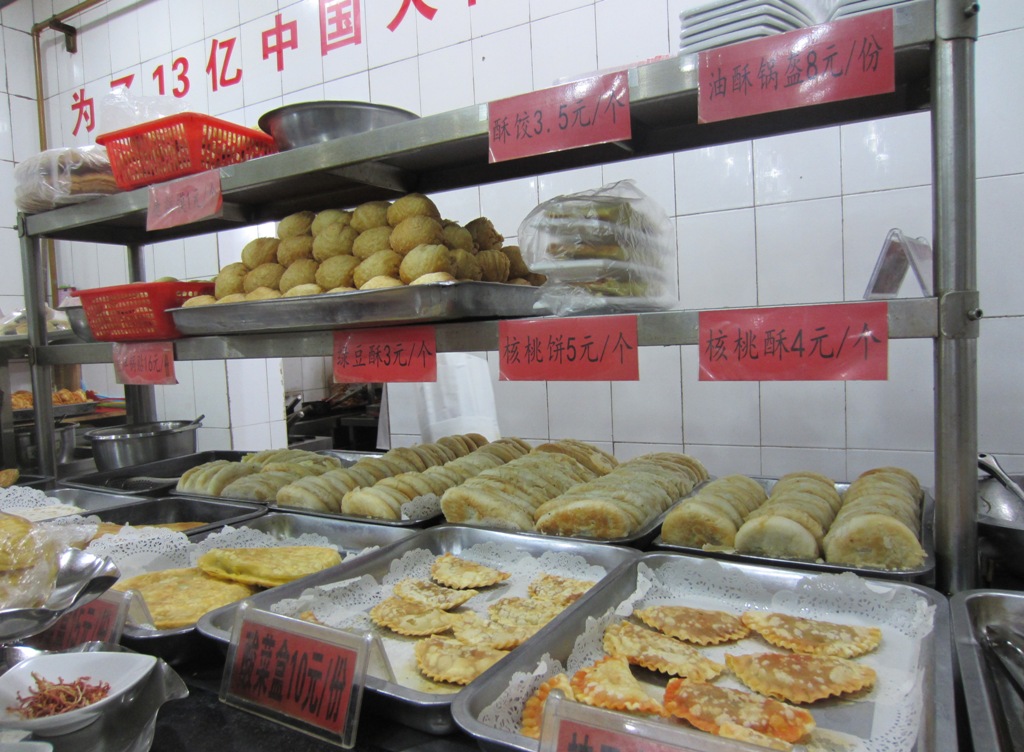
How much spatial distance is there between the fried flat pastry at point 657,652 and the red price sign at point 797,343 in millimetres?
447

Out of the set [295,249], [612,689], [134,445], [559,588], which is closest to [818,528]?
[559,588]

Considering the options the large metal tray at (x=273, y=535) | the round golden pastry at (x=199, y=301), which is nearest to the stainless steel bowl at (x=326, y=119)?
the round golden pastry at (x=199, y=301)

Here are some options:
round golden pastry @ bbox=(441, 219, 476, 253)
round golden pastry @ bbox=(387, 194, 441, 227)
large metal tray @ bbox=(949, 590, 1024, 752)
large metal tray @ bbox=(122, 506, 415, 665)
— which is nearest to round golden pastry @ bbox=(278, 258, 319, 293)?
round golden pastry @ bbox=(387, 194, 441, 227)

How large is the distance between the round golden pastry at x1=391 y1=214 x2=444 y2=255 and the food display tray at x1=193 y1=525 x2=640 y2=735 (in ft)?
2.28

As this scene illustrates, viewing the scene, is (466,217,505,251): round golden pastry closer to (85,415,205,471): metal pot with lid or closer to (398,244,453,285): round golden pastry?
(398,244,453,285): round golden pastry

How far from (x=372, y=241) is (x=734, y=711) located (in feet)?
4.51

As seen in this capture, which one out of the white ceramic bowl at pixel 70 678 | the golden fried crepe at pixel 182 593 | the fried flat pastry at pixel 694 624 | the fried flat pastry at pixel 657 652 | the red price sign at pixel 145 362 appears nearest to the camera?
the white ceramic bowl at pixel 70 678

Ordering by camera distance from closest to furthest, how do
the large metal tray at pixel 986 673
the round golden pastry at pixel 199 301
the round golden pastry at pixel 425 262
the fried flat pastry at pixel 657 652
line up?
the large metal tray at pixel 986 673
the fried flat pastry at pixel 657 652
the round golden pastry at pixel 425 262
the round golden pastry at pixel 199 301

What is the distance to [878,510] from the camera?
4.23 feet

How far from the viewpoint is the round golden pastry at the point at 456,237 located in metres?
1.80

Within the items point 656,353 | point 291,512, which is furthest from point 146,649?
point 656,353

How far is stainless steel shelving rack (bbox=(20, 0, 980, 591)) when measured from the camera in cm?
112

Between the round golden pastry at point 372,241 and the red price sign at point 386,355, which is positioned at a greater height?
the round golden pastry at point 372,241

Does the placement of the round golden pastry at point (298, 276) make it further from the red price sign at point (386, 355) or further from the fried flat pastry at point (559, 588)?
the fried flat pastry at point (559, 588)
